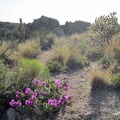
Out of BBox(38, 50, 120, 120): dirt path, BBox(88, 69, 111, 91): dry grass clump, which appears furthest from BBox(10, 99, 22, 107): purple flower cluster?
BBox(88, 69, 111, 91): dry grass clump

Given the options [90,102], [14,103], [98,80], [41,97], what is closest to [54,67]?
[98,80]

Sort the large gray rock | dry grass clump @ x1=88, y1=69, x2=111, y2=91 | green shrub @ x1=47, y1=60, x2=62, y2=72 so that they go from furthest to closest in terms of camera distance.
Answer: green shrub @ x1=47, y1=60, x2=62, y2=72 < dry grass clump @ x1=88, y1=69, x2=111, y2=91 < the large gray rock

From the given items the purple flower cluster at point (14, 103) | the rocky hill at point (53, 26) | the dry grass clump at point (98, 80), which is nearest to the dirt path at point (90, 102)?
the dry grass clump at point (98, 80)

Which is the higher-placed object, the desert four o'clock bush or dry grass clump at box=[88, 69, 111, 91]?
dry grass clump at box=[88, 69, 111, 91]

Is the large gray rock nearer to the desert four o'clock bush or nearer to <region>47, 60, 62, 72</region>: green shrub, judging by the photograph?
the desert four o'clock bush

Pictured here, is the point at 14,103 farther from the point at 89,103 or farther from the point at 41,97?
the point at 89,103

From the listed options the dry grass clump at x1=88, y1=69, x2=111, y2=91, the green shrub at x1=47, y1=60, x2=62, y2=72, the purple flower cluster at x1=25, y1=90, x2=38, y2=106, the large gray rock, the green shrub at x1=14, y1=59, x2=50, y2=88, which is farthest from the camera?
the green shrub at x1=47, y1=60, x2=62, y2=72

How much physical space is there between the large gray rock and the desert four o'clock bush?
97 mm

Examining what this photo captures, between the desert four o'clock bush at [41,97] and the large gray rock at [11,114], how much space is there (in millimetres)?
97

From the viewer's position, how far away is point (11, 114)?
478 centimetres

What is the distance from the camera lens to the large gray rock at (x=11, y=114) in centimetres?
474

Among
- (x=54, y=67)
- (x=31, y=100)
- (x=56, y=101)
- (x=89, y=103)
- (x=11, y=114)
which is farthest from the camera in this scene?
(x=54, y=67)

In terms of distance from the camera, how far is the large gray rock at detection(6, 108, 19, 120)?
4.74 m

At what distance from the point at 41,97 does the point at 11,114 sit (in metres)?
0.74
